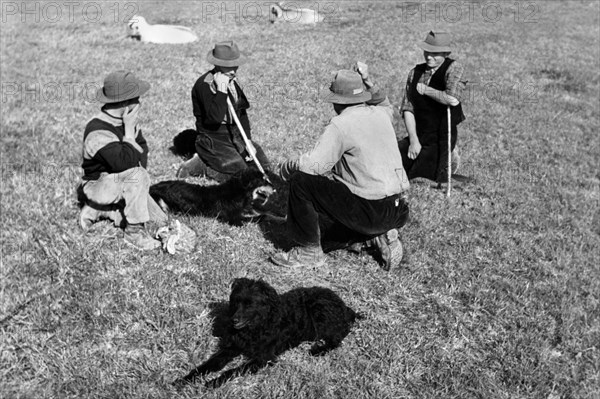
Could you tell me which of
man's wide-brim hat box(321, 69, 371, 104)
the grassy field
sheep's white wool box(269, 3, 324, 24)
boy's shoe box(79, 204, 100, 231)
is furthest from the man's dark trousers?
sheep's white wool box(269, 3, 324, 24)

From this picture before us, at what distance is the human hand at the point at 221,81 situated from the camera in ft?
20.9

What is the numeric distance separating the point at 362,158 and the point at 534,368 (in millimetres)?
2235

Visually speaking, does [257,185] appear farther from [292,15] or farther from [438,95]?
[292,15]

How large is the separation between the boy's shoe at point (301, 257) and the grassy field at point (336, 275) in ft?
0.32

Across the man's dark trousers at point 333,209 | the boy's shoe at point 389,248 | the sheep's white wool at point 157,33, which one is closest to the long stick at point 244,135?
the man's dark trousers at point 333,209

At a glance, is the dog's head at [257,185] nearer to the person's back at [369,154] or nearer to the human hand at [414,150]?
the person's back at [369,154]

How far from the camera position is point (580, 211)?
6762mm

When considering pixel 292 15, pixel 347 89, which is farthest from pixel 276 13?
pixel 347 89

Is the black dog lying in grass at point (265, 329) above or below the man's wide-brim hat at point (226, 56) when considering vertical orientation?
below

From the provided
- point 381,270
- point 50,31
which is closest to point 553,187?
point 381,270

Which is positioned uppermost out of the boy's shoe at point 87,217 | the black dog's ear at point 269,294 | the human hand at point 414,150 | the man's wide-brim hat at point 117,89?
the man's wide-brim hat at point 117,89

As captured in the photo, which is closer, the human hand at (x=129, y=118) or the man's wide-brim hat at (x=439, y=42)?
the human hand at (x=129, y=118)

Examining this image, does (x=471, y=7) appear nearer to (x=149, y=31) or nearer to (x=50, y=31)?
(x=149, y=31)

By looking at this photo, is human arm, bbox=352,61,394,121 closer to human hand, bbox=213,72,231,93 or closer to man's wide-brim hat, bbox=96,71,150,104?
human hand, bbox=213,72,231,93
